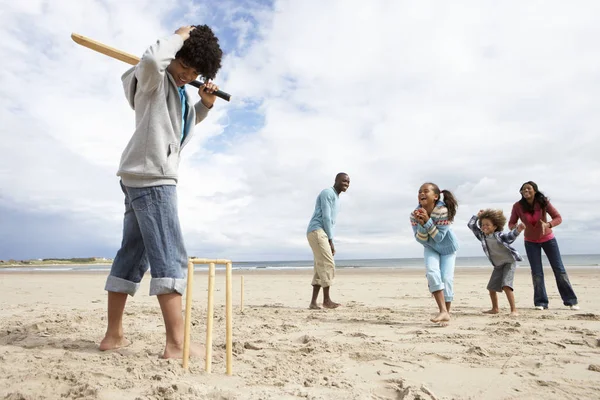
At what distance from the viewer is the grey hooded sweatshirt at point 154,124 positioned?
263 cm

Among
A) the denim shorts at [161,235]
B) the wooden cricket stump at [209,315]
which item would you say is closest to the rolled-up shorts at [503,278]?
the wooden cricket stump at [209,315]

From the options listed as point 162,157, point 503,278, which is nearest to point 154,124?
point 162,157

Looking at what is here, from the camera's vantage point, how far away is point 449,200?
5.21 meters

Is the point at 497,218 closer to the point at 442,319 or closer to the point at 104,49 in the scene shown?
the point at 442,319

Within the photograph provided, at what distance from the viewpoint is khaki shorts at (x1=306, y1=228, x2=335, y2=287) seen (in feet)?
21.2

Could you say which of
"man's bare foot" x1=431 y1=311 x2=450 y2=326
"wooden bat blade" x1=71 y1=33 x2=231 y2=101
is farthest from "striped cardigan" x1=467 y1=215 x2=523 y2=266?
"wooden bat blade" x1=71 y1=33 x2=231 y2=101

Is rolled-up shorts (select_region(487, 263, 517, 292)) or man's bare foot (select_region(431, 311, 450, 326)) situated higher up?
rolled-up shorts (select_region(487, 263, 517, 292))

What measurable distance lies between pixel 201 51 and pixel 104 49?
732 mm

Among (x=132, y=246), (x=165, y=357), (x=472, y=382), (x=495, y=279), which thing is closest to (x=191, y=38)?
(x=132, y=246)

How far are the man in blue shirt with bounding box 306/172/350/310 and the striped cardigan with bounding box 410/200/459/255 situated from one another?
1.71 m

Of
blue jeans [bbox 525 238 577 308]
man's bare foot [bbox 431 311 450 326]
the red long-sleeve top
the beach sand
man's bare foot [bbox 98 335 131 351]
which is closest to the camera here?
the beach sand

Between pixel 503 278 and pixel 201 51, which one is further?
pixel 503 278

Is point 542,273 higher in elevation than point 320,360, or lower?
higher

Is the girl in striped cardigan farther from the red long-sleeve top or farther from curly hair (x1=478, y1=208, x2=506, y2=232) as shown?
the red long-sleeve top
